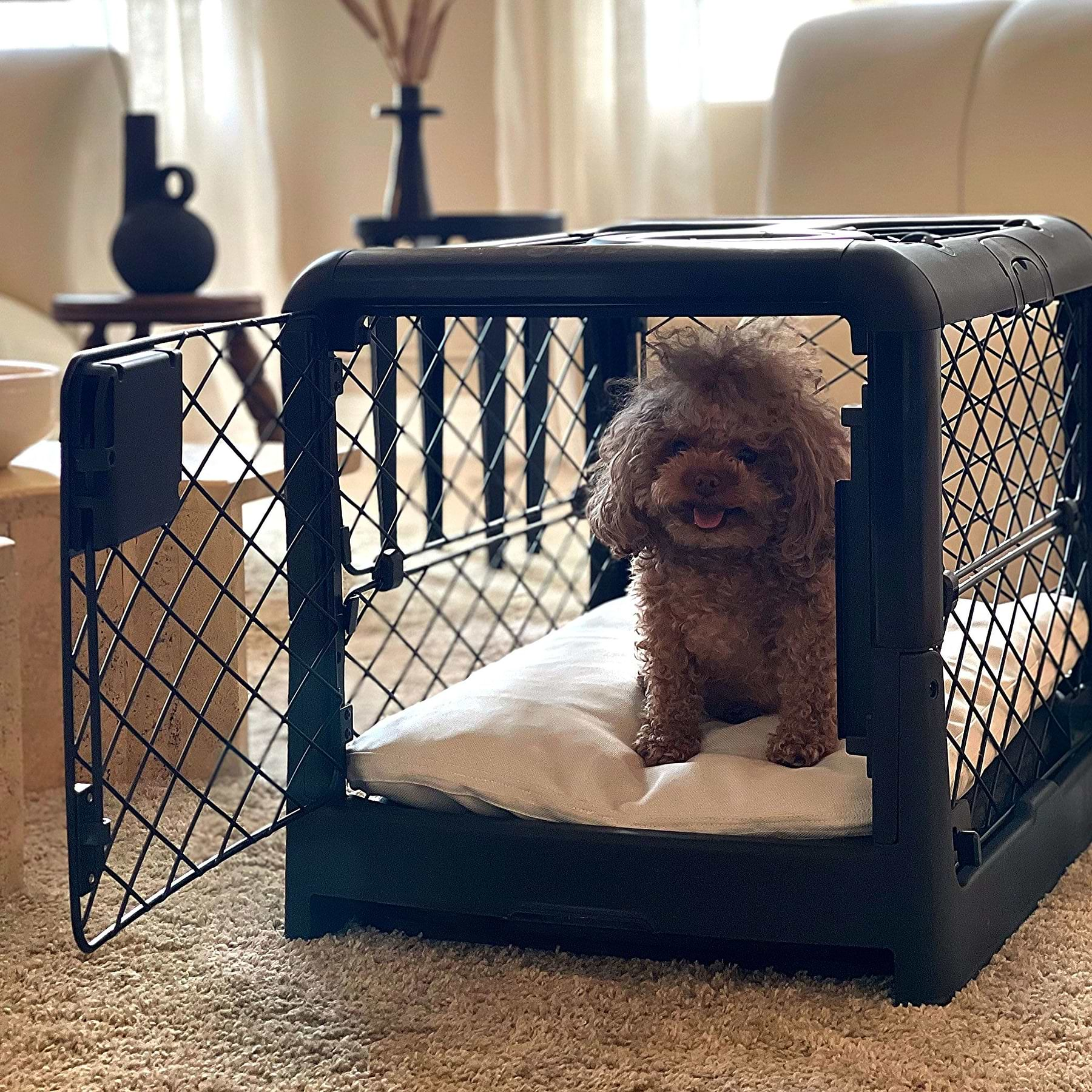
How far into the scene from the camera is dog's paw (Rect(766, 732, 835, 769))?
1132mm

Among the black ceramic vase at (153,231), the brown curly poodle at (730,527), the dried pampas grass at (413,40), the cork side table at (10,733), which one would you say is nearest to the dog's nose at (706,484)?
the brown curly poodle at (730,527)

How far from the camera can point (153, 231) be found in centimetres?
246

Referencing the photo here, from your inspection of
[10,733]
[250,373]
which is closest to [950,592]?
[10,733]

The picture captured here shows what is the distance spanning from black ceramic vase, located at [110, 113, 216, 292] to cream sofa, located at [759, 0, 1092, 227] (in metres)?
0.87

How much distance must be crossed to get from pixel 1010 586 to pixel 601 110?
198 centimetres

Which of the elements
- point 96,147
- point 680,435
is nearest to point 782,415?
point 680,435

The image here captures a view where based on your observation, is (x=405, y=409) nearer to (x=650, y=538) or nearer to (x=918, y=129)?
(x=918, y=129)

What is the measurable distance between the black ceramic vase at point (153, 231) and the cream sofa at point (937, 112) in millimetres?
873

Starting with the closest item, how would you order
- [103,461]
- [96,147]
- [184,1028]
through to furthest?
1. [103,461]
2. [184,1028]
3. [96,147]

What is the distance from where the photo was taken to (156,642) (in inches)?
40.6

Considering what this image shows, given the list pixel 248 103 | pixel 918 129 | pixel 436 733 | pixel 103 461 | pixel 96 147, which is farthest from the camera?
pixel 248 103

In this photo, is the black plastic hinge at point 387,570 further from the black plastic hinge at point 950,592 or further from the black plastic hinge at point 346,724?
the black plastic hinge at point 950,592

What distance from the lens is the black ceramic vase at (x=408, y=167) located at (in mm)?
2691

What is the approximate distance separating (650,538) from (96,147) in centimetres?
224
